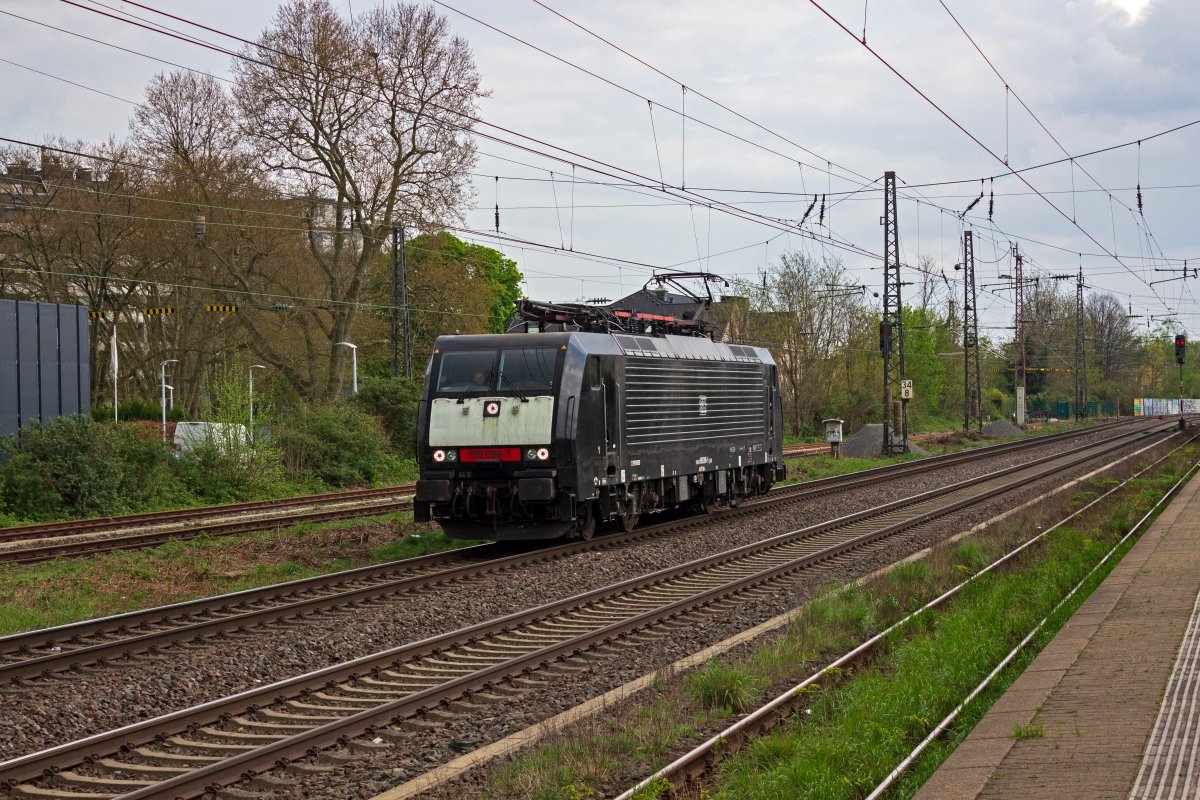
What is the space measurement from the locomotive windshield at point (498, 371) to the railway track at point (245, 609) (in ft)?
7.42

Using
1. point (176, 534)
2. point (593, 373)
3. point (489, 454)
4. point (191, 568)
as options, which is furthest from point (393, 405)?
point (191, 568)

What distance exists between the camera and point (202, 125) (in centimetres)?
3666

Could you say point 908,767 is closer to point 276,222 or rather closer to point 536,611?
point 536,611

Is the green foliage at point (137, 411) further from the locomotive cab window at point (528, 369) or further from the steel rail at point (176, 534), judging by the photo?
the locomotive cab window at point (528, 369)

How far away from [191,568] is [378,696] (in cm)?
741

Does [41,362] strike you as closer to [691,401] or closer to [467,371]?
[467,371]

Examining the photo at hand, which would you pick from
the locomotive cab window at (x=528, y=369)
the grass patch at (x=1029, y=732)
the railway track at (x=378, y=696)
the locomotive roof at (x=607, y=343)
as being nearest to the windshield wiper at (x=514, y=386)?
the locomotive cab window at (x=528, y=369)

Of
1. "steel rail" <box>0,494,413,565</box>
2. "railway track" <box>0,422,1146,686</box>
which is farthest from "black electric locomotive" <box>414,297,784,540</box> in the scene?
"steel rail" <box>0,494,413,565</box>

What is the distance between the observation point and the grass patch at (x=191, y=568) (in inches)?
513

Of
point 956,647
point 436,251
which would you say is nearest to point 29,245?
point 436,251

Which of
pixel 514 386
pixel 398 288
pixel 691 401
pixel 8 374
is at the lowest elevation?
pixel 691 401

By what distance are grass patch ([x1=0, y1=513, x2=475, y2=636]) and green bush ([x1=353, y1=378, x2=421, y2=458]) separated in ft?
44.0

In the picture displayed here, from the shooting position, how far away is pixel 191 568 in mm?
15492

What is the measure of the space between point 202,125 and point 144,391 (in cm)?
1019
